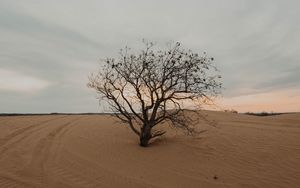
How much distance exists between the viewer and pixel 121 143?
17484mm

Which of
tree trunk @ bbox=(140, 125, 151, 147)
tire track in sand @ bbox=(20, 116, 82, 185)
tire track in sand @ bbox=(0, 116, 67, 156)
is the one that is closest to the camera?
tire track in sand @ bbox=(20, 116, 82, 185)

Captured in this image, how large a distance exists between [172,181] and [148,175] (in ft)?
3.18

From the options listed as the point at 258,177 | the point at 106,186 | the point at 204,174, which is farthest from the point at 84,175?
the point at 258,177

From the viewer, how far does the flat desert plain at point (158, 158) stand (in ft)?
41.0

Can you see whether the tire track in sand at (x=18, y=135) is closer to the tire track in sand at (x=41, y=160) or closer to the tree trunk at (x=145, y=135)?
the tire track in sand at (x=41, y=160)

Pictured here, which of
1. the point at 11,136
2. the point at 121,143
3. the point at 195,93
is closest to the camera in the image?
the point at 195,93

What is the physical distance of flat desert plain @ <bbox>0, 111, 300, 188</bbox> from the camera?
12.5 metres

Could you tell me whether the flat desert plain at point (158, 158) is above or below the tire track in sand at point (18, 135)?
below

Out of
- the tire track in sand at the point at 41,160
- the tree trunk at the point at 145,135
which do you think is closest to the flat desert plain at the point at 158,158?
the tire track in sand at the point at 41,160

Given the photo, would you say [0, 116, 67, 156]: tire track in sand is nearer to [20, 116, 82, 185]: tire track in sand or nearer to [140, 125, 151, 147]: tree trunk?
[20, 116, 82, 185]: tire track in sand

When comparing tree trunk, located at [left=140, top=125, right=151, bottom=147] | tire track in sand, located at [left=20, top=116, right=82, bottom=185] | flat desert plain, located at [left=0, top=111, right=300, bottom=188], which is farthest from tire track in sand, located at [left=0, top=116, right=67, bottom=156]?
tree trunk, located at [left=140, top=125, right=151, bottom=147]

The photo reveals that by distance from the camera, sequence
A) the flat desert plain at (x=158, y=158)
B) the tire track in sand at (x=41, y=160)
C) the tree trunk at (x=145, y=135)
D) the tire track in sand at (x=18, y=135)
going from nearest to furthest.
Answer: the flat desert plain at (x=158, y=158) → the tire track in sand at (x=41, y=160) → the tree trunk at (x=145, y=135) → the tire track in sand at (x=18, y=135)

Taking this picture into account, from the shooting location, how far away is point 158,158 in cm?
1507

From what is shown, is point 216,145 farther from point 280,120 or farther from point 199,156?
point 280,120
